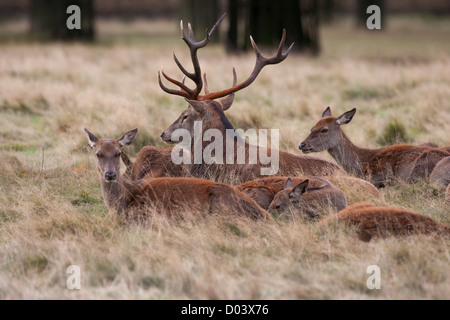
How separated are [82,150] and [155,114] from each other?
2.69m

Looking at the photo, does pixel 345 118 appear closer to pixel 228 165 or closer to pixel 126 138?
pixel 228 165

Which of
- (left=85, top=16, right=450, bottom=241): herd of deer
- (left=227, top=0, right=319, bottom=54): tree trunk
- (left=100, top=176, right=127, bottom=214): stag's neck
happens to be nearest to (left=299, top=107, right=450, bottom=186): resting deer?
(left=85, top=16, right=450, bottom=241): herd of deer

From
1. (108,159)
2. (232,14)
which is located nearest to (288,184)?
(108,159)

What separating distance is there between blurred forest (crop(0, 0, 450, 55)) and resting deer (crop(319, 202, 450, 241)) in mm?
19667

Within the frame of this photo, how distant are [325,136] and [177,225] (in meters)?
3.21

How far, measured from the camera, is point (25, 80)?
691 inches

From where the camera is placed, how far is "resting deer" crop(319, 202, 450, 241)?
21.0ft

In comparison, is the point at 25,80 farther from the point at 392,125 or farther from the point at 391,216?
the point at 391,216

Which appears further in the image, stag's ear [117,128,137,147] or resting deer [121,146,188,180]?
resting deer [121,146,188,180]

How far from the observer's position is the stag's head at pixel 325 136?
31.6 feet

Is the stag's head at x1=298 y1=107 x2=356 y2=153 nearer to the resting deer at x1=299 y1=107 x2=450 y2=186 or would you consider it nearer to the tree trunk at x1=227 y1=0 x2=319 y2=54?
the resting deer at x1=299 y1=107 x2=450 y2=186

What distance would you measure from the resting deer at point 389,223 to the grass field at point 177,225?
9 cm

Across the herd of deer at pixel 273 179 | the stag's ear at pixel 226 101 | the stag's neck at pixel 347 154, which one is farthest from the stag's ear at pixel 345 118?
the stag's ear at pixel 226 101

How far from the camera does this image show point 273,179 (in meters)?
8.08
